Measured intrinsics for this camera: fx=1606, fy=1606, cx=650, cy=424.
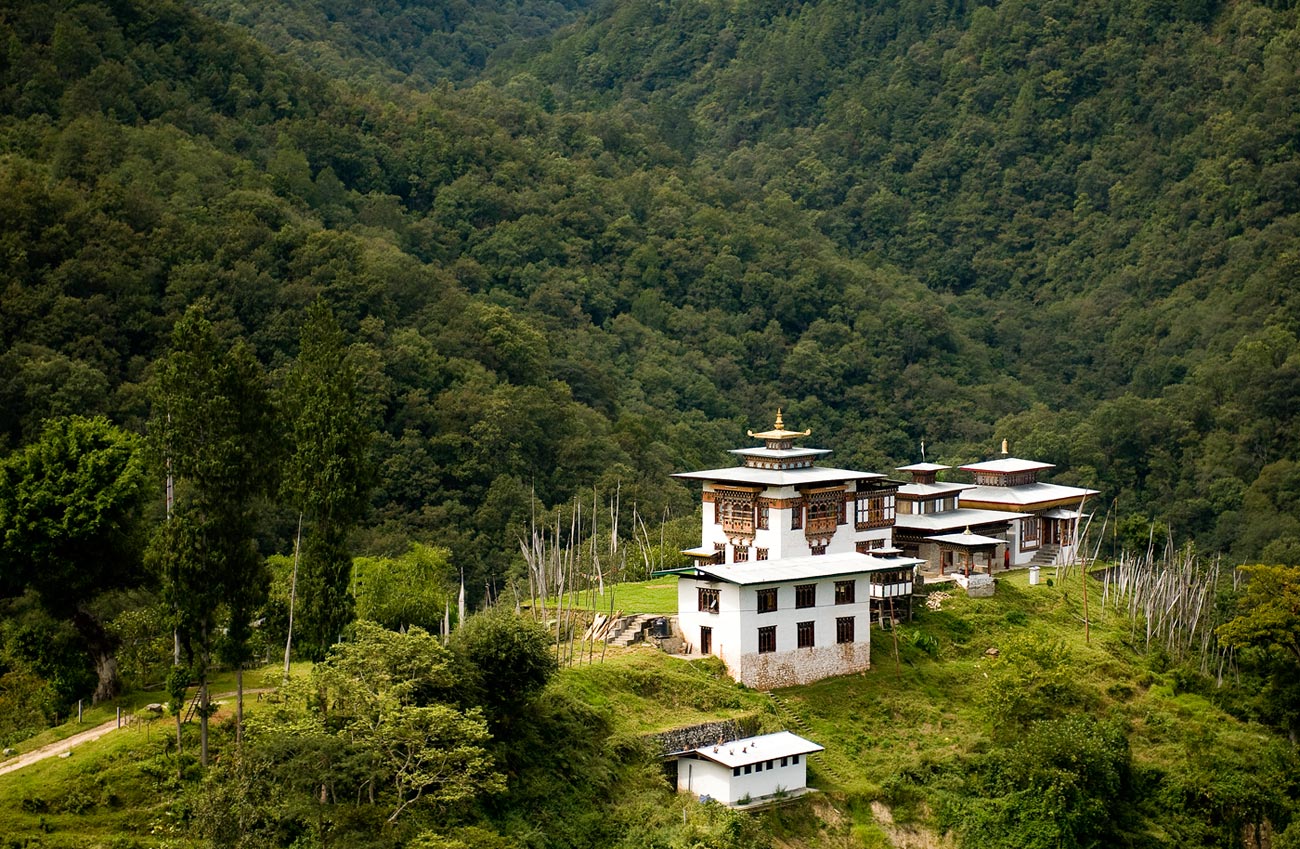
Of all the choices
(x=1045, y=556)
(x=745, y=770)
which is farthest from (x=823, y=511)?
(x=1045, y=556)

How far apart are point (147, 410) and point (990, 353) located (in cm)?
6592

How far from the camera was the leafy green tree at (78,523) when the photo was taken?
34500 millimetres

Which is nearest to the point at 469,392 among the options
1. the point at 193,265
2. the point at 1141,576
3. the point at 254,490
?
the point at 193,265

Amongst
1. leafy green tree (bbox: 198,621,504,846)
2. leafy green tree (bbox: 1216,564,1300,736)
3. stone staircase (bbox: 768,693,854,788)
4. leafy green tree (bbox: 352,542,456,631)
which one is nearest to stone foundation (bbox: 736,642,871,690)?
stone staircase (bbox: 768,693,854,788)

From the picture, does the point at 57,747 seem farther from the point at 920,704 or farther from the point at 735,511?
the point at 920,704

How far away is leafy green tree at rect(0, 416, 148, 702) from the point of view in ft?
113

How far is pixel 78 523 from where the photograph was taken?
3475 centimetres

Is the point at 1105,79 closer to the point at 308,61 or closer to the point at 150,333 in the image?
the point at 308,61

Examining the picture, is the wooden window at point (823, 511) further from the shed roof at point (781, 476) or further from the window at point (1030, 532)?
the window at point (1030, 532)

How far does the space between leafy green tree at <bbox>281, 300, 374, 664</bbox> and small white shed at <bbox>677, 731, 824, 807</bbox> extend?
850 centimetres

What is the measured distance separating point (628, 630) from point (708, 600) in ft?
8.54

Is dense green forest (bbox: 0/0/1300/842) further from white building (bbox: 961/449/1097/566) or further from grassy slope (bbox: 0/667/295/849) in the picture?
white building (bbox: 961/449/1097/566)

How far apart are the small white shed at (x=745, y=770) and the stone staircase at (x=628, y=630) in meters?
5.68

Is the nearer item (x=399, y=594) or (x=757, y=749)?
(x=757, y=749)
